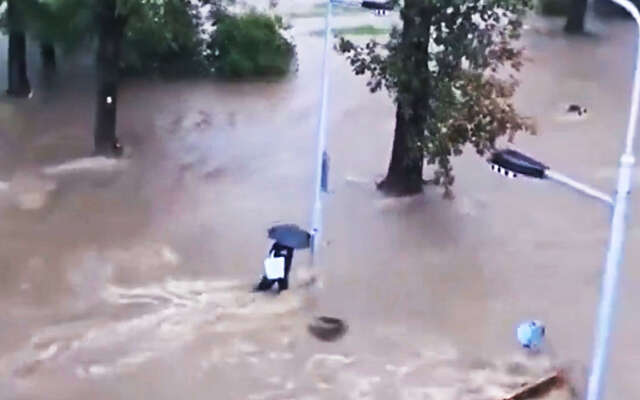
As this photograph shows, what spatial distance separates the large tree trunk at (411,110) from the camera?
2412cm

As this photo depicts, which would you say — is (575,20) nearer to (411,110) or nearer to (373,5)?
(411,110)

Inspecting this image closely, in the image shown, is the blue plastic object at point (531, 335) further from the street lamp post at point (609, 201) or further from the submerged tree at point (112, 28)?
the submerged tree at point (112, 28)

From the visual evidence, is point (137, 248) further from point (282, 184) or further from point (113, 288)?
point (282, 184)

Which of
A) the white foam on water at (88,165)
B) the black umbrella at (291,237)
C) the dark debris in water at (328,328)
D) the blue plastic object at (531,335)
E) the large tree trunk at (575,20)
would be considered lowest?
the dark debris in water at (328,328)

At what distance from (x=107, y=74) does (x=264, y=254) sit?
275 inches

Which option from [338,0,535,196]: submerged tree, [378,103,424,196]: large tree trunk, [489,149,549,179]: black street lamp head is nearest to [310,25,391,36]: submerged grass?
[378,103,424,196]: large tree trunk

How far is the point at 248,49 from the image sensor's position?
114 feet

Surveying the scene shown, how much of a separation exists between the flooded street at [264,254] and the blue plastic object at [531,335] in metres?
0.22

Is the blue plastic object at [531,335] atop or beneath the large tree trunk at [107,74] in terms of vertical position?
beneath

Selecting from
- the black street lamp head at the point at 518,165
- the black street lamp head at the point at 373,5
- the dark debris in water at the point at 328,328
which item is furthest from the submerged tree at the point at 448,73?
the black street lamp head at the point at 518,165

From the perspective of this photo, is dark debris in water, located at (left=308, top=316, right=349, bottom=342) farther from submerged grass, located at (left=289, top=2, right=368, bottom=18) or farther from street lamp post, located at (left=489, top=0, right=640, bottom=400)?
submerged grass, located at (left=289, top=2, right=368, bottom=18)

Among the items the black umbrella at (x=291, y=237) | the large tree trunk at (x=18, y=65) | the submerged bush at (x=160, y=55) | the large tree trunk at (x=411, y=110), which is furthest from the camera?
the submerged bush at (x=160, y=55)

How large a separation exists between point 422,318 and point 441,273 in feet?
6.11

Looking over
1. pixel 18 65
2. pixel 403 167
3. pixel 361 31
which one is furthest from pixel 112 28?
pixel 361 31
